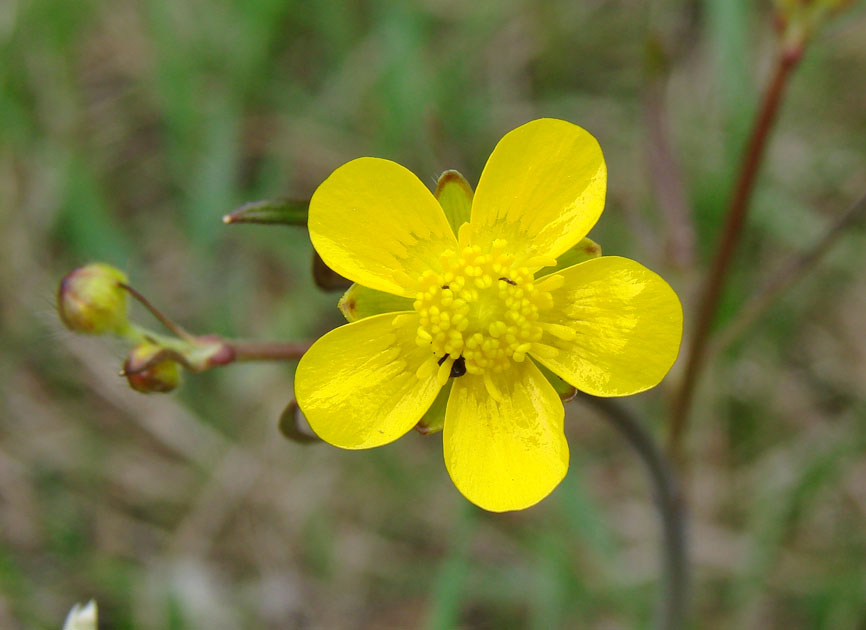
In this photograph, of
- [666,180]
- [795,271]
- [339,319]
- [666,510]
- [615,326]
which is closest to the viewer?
[615,326]

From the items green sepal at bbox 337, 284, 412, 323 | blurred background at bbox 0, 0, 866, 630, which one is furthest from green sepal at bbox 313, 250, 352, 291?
blurred background at bbox 0, 0, 866, 630

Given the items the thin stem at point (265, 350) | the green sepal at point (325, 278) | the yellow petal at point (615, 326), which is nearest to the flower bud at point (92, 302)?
the thin stem at point (265, 350)

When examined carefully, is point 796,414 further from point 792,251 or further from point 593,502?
point 593,502

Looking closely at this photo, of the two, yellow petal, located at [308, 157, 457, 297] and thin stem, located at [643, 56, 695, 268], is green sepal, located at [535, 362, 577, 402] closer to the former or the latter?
yellow petal, located at [308, 157, 457, 297]

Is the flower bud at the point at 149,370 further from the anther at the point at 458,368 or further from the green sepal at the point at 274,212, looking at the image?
the anther at the point at 458,368

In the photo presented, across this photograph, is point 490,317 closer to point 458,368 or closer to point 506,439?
point 458,368

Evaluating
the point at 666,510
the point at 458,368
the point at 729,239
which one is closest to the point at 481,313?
the point at 458,368

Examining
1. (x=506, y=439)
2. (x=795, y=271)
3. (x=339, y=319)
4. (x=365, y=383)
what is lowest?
(x=339, y=319)
